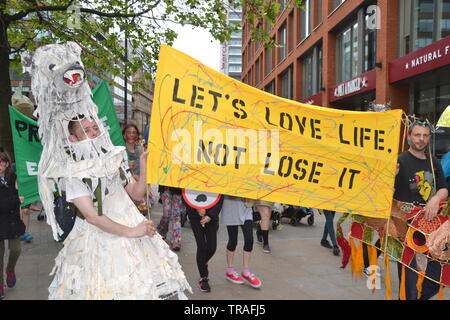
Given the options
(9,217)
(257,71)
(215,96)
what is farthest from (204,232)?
(257,71)

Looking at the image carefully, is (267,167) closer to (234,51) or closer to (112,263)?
(112,263)

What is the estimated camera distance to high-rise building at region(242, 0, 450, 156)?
10820 millimetres

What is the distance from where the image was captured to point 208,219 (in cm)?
395

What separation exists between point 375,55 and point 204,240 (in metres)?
12.5

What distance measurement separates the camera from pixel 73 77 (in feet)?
7.70

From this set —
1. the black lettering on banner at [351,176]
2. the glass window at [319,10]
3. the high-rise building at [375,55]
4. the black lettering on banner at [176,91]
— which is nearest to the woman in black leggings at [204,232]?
the black lettering on banner at [351,176]

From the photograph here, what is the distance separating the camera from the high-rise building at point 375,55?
10820 millimetres

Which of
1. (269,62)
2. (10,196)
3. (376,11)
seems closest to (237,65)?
(269,62)

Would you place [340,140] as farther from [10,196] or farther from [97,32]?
[97,32]

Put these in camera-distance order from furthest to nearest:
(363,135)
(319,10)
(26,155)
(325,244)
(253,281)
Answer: (319,10) → (325,244) → (253,281) → (26,155) → (363,135)

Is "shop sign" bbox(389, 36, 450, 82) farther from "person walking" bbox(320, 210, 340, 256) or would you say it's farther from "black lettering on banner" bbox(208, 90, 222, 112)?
"black lettering on banner" bbox(208, 90, 222, 112)

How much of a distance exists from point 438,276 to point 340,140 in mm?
1431

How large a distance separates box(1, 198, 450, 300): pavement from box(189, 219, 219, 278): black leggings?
33 cm

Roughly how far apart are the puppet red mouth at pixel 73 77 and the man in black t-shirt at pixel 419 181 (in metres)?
2.82
